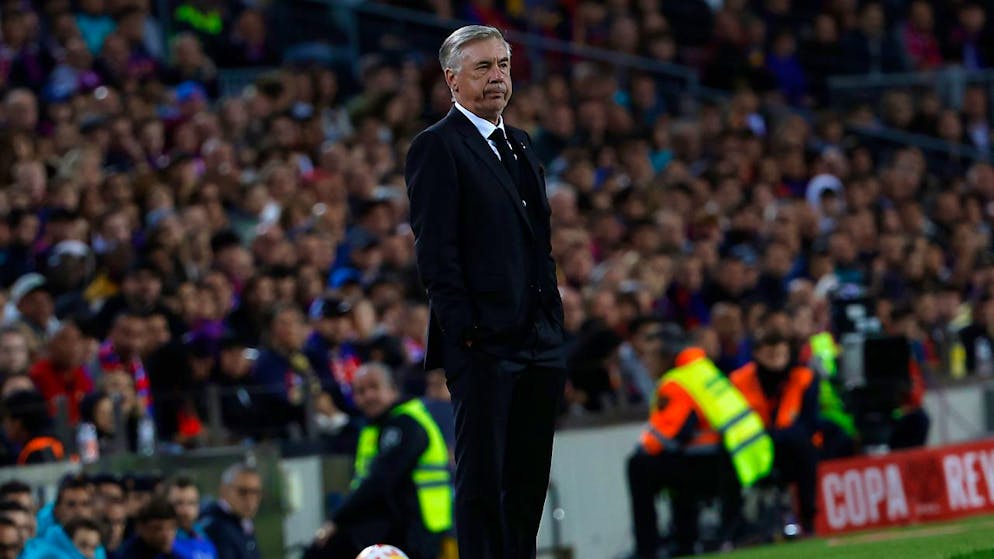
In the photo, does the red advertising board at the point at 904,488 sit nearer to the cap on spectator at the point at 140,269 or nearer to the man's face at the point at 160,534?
the cap on spectator at the point at 140,269

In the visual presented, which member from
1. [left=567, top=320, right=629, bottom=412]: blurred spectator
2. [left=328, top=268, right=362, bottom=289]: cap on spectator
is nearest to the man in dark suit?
[left=567, top=320, right=629, bottom=412]: blurred spectator

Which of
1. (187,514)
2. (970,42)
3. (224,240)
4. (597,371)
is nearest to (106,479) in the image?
(187,514)

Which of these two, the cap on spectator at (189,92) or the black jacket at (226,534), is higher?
the cap on spectator at (189,92)

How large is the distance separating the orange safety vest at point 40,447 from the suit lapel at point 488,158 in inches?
205

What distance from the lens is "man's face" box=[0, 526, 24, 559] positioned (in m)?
10.4

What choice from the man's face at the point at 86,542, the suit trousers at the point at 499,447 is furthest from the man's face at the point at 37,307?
the suit trousers at the point at 499,447

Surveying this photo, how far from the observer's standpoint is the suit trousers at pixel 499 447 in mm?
6941

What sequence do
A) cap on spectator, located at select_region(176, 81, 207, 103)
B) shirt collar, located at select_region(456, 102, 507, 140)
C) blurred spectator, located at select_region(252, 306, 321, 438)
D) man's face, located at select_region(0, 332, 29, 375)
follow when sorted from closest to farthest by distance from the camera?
1. shirt collar, located at select_region(456, 102, 507, 140)
2. man's face, located at select_region(0, 332, 29, 375)
3. blurred spectator, located at select_region(252, 306, 321, 438)
4. cap on spectator, located at select_region(176, 81, 207, 103)

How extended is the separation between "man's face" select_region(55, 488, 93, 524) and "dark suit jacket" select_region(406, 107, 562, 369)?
13.6 ft

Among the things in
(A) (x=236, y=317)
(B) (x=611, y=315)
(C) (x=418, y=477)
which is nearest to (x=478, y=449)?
(C) (x=418, y=477)

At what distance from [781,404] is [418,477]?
3670 mm

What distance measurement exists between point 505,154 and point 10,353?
5.69 m

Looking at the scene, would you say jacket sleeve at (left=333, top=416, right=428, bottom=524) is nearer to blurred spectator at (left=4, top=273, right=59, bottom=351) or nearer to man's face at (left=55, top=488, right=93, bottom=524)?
man's face at (left=55, top=488, right=93, bottom=524)

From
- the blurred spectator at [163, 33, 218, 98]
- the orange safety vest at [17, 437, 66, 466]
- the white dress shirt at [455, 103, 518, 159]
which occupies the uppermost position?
the blurred spectator at [163, 33, 218, 98]
